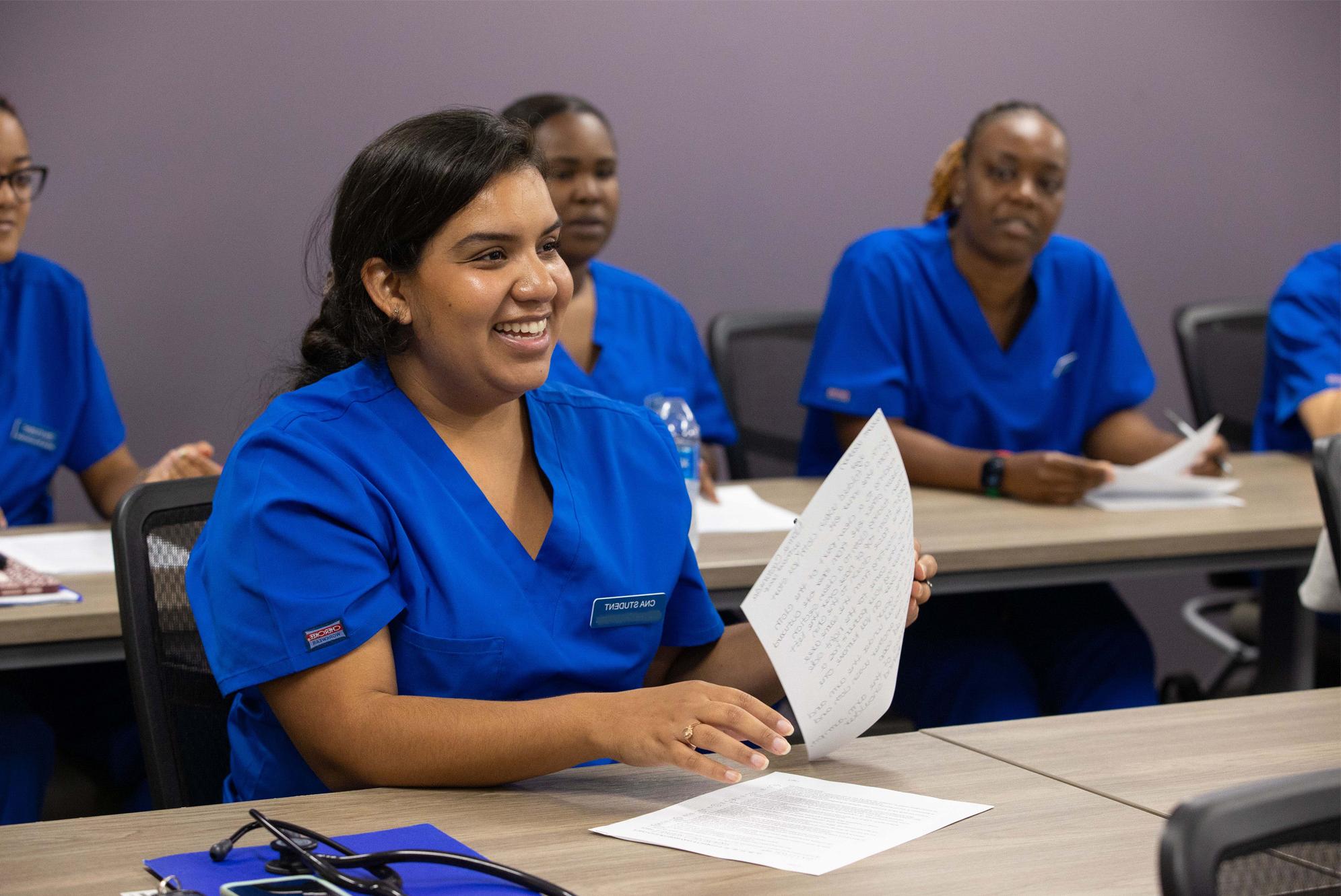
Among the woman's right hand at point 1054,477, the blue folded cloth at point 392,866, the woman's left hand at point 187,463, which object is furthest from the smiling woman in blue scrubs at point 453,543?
the woman's right hand at point 1054,477

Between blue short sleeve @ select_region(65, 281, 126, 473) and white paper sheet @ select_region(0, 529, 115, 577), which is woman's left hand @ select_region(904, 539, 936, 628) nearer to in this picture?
white paper sheet @ select_region(0, 529, 115, 577)

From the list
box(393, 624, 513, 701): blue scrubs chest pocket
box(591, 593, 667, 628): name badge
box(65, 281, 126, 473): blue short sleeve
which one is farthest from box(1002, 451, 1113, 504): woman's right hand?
box(65, 281, 126, 473): blue short sleeve

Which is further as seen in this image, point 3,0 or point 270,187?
point 270,187

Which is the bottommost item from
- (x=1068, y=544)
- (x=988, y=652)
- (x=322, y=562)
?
(x=988, y=652)

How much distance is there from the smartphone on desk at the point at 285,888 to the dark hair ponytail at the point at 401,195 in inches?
24.6

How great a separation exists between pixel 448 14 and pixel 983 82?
4.78 ft

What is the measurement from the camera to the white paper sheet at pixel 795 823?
106 centimetres

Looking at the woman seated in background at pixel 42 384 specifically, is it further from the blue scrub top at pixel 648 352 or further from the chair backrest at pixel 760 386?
the chair backrest at pixel 760 386

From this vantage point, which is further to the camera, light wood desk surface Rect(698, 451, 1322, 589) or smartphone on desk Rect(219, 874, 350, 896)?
light wood desk surface Rect(698, 451, 1322, 589)

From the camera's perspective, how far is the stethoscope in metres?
0.95

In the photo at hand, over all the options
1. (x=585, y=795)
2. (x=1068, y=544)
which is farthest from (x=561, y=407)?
(x=1068, y=544)

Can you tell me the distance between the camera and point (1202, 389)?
10.9ft

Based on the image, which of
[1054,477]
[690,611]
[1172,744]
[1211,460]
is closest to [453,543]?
[690,611]

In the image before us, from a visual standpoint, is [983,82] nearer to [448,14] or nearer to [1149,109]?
[1149,109]
